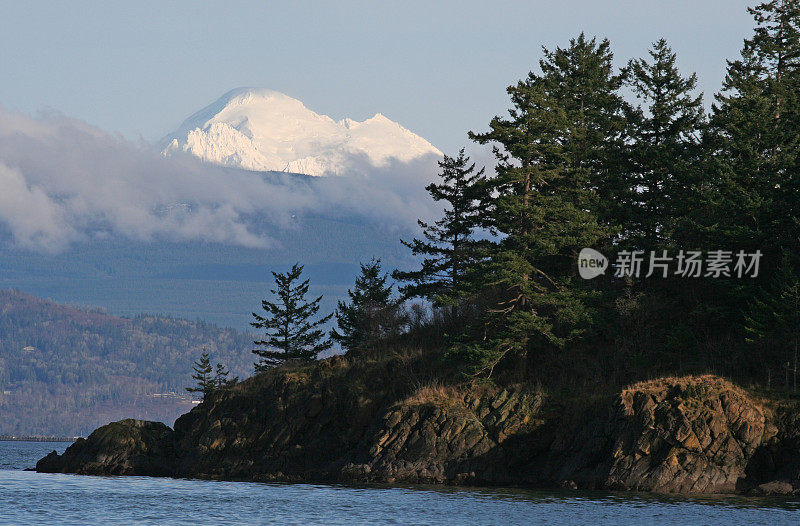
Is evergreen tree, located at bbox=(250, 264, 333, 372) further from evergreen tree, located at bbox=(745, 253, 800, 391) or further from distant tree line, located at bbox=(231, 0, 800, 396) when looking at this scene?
evergreen tree, located at bbox=(745, 253, 800, 391)

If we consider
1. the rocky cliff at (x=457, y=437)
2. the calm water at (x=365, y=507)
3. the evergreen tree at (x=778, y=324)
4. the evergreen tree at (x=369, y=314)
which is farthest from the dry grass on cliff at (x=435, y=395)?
the evergreen tree at (x=778, y=324)

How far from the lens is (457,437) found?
6812 cm

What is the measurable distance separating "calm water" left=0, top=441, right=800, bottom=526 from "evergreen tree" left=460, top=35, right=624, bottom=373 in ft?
43.0

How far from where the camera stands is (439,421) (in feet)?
226

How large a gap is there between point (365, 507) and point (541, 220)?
1037 inches

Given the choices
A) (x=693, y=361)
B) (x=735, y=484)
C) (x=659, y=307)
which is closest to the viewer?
(x=735, y=484)

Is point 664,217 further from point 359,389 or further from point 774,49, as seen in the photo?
point 359,389

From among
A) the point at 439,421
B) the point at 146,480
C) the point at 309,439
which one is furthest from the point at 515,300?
the point at 146,480

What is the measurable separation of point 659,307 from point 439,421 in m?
17.6

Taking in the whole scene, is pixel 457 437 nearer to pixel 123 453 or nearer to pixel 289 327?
pixel 123 453

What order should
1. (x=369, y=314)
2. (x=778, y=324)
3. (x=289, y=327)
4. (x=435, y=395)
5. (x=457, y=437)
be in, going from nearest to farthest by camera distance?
(x=778, y=324) → (x=457, y=437) → (x=435, y=395) → (x=369, y=314) → (x=289, y=327)

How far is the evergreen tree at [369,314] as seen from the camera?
9369 centimetres

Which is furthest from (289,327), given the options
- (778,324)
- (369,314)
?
(778,324)

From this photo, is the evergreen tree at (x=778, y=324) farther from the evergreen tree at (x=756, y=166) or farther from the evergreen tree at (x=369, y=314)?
the evergreen tree at (x=369, y=314)
